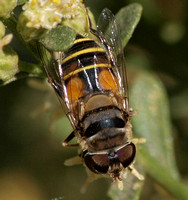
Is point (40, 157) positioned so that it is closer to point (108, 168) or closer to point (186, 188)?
point (186, 188)

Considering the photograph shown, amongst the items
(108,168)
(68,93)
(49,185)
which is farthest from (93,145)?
(49,185)

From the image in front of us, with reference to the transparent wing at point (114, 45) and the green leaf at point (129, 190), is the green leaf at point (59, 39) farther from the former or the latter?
the green leaf at point (129, 190)

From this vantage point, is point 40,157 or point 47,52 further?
point 40,157

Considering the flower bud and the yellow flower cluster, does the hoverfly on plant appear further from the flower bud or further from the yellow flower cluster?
the flower bud

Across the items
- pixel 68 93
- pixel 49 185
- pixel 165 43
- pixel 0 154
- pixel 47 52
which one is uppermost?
pixel 47 52

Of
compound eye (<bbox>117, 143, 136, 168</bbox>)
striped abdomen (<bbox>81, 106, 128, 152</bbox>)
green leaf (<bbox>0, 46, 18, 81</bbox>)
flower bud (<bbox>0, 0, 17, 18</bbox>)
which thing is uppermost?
flower bud (<bbox>0, 0, 17, 18</bbox>)

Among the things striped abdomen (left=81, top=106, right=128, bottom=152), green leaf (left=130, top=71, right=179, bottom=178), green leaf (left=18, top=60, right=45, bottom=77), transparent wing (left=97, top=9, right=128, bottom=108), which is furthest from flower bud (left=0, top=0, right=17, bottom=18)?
green leaf (left=130, top=71, right=179, bottom=178)

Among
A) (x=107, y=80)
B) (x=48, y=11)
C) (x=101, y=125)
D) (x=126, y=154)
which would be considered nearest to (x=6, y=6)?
(x=48, y=11)
